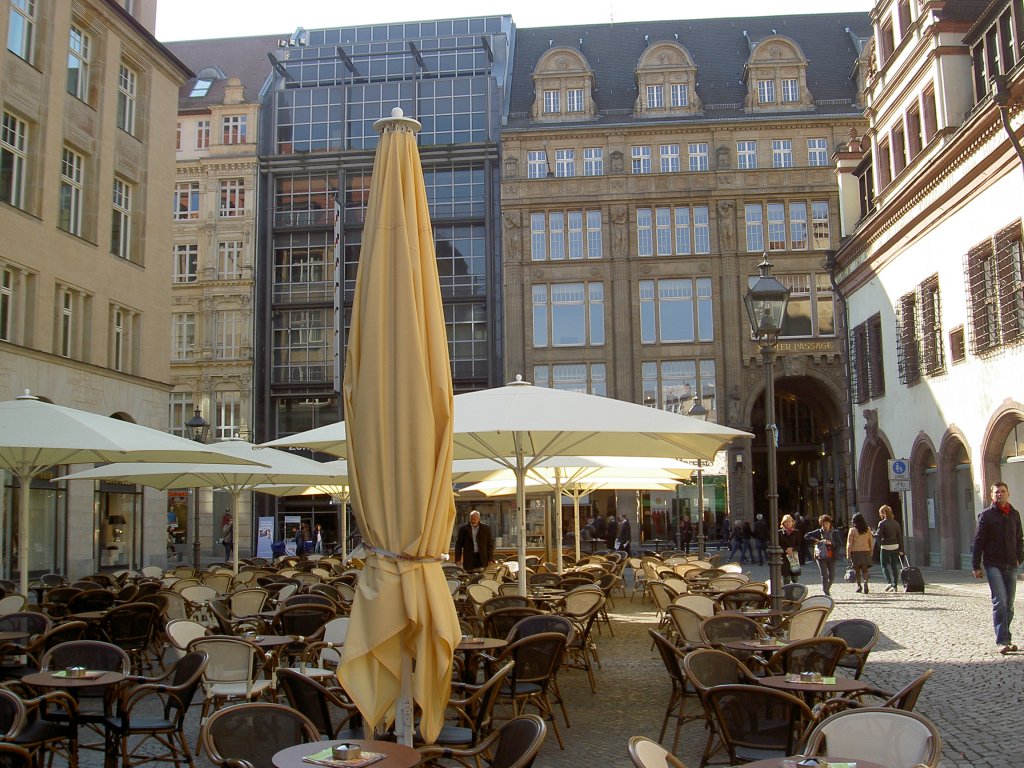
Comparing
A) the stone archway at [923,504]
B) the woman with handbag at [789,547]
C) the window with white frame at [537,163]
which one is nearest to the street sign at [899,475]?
the woman with handbag at [789,547]

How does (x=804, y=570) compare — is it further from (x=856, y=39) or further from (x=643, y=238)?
(x=856, y=39)

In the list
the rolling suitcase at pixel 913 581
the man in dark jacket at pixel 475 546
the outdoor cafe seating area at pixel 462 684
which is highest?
the man in dark jacket at pixel 475 546

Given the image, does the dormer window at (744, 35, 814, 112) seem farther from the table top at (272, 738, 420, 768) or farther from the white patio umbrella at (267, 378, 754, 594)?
the table top at (272, 738, 420, 768)

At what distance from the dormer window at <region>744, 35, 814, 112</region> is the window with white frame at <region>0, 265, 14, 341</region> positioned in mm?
33588

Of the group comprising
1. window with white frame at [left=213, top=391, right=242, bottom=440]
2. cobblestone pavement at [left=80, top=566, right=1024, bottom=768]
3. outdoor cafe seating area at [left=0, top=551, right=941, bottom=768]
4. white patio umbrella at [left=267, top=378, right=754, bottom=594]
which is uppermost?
window with white frame at [left=213, top=391, right=242, bottom=440]

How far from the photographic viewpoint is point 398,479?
5875 millimetres

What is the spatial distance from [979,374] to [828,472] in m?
23.2

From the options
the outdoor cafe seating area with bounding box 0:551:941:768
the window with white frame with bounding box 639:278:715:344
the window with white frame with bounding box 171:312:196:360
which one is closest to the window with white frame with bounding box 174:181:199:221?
the window with white frame with bounding box 171:312:196:360

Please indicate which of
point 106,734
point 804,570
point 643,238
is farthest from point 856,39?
point 106,734

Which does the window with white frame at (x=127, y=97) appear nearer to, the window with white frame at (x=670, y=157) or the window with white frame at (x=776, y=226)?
the window with white frame at (x=670, y=157)

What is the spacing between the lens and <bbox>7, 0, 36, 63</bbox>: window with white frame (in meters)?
23.6

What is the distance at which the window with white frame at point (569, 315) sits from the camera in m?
45.4

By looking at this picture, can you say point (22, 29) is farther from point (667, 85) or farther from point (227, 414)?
point (667, 85)

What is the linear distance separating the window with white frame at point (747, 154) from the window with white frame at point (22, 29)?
30038 millimetres
